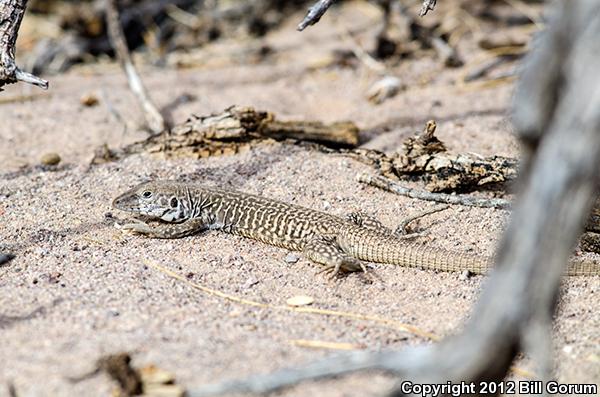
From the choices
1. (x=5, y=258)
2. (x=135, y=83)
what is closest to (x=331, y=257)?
(x=5, y=258)

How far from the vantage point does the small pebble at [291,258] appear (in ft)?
15.4

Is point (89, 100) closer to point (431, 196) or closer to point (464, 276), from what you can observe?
point (431, 196)

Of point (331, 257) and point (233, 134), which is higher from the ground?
point (233, 134)

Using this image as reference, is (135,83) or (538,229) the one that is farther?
(135,83)

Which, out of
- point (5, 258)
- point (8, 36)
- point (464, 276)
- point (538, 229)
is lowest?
point (464, 276)

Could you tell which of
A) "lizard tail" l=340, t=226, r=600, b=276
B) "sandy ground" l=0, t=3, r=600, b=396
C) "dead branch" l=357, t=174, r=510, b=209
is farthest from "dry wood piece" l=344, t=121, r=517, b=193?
"lizard tail" l=340, t=226, r=600, b=276

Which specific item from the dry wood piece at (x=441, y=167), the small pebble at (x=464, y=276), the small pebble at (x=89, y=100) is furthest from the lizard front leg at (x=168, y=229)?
the small pebble at (x=89, y=100)

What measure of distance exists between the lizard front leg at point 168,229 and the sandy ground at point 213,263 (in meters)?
0.07

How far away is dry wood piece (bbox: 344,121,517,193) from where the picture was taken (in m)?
5.20

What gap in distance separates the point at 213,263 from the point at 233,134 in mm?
1722

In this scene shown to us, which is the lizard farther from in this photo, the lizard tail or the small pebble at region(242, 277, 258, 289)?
the small pebble at region(242, 277, 258, 289)

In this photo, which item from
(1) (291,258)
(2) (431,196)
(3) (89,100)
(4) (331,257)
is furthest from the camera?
(3) (89,100)

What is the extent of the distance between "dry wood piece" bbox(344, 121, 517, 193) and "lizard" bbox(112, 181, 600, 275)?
685 mm

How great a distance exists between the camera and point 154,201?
201 inches
